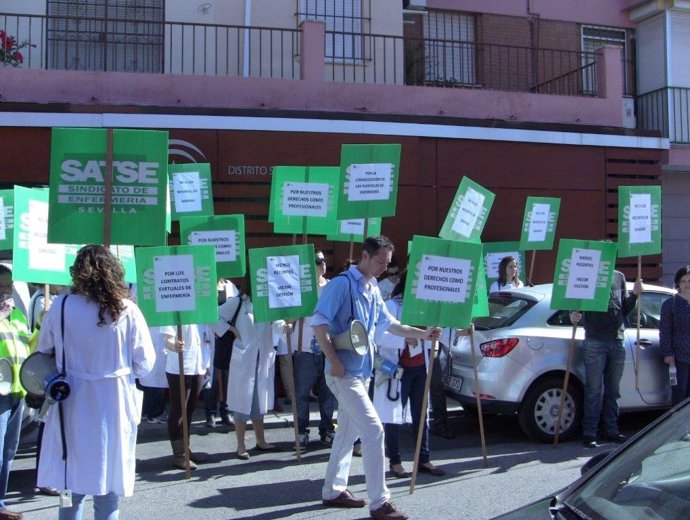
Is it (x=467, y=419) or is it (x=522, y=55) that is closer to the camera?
(x=467, y=419)

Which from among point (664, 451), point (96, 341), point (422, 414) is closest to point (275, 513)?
point (422, 414)

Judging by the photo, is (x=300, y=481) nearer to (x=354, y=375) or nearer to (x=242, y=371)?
(x=242, y=371)

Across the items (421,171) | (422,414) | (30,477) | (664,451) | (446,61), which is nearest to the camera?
(664,451)

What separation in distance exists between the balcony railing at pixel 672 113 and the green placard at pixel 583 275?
9570mm

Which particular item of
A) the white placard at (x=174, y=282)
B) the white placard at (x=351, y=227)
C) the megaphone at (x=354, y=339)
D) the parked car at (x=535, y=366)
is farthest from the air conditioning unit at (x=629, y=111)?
the megaphone at (x=354, y=339)

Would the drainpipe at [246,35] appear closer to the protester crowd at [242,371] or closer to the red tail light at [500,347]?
the protester crowd at [242,371]

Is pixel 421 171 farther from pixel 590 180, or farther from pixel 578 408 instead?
pixel 578 408

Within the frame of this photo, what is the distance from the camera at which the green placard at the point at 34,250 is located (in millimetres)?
6734

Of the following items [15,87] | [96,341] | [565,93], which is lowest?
[96,341]

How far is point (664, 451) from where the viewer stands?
3.28 m

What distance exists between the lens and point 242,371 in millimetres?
7727

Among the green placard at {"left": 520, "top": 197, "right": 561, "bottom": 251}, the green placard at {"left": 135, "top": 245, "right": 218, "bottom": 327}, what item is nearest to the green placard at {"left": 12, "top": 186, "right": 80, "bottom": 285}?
the green placard at {"left": 135, "top": 245, "right": 218, "bottom": 327}

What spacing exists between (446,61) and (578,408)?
9.04 m

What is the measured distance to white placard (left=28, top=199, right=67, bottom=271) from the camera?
22.5 ft
